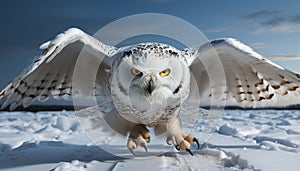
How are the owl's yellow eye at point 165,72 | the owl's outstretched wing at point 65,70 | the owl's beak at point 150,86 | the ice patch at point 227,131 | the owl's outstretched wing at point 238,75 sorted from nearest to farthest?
the owl's beak at point 150,86, the owl's yellow eye at point 165,72, the owl's outstretched wing at point 65,70, the owl's outstretched wing at point 238,75, the ice patch at point 227,131

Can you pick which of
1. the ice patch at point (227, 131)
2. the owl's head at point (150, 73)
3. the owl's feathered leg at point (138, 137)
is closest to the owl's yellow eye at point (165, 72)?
the owl's head at point (150, 73)

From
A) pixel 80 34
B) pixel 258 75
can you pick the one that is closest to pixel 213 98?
pixel 258 75

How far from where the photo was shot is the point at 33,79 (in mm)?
3420

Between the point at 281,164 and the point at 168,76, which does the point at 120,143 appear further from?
the point at 281,164

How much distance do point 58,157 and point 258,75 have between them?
2467 millimetres

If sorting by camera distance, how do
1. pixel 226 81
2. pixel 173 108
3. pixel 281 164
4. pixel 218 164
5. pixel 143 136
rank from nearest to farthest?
pixel 281 164, pixel 218 164, pixel 173 108, pixel 143 136, pixel 226 81

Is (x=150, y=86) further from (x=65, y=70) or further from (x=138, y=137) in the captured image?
(x=65, y=70)

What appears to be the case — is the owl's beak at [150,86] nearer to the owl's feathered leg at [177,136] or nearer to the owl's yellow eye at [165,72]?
the owl's yellow eye at [165,72]

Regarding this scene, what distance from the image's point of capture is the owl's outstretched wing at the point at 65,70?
9.84ft

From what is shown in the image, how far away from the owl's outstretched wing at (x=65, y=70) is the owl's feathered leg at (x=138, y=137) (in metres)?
0.85

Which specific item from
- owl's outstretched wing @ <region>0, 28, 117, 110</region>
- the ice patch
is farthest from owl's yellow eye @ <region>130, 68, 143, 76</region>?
the ice patch

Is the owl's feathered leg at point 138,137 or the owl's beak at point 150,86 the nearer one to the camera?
the owl's beak at point 150,86

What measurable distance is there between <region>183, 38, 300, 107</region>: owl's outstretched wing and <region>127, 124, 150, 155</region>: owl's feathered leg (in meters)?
0.91

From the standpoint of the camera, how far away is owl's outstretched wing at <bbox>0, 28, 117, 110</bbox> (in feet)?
9.84
